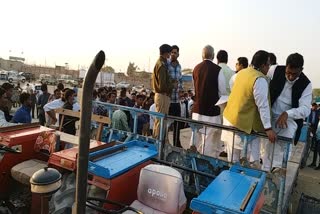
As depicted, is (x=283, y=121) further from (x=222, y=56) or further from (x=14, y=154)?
(x=14, y=154)

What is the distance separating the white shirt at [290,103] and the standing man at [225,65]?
773 mm

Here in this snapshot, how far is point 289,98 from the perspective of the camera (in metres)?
3.96

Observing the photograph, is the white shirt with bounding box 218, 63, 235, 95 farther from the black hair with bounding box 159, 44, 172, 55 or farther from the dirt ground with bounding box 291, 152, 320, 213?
the dirt ground with bounding box 291, 152, 320, 213

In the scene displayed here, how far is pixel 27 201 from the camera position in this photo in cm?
358

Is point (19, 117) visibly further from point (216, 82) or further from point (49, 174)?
point (49, 174)

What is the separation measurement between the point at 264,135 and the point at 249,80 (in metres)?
0.72

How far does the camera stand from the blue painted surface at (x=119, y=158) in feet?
8.66

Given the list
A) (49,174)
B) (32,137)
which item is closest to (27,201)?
(32,137)

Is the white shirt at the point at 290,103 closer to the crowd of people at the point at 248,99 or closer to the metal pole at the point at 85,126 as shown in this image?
the crowd of people at the point at 248,99

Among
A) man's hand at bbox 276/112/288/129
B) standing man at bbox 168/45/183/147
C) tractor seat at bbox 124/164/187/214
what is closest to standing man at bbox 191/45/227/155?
standing man at bbox 168/45/183/147

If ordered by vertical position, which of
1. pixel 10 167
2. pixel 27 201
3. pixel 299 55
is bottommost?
pixel 27 201

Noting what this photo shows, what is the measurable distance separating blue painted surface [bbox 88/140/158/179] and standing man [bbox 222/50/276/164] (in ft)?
4.02

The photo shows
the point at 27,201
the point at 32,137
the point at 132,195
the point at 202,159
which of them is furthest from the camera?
the point at 202,159

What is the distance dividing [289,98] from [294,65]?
1.53 ft
